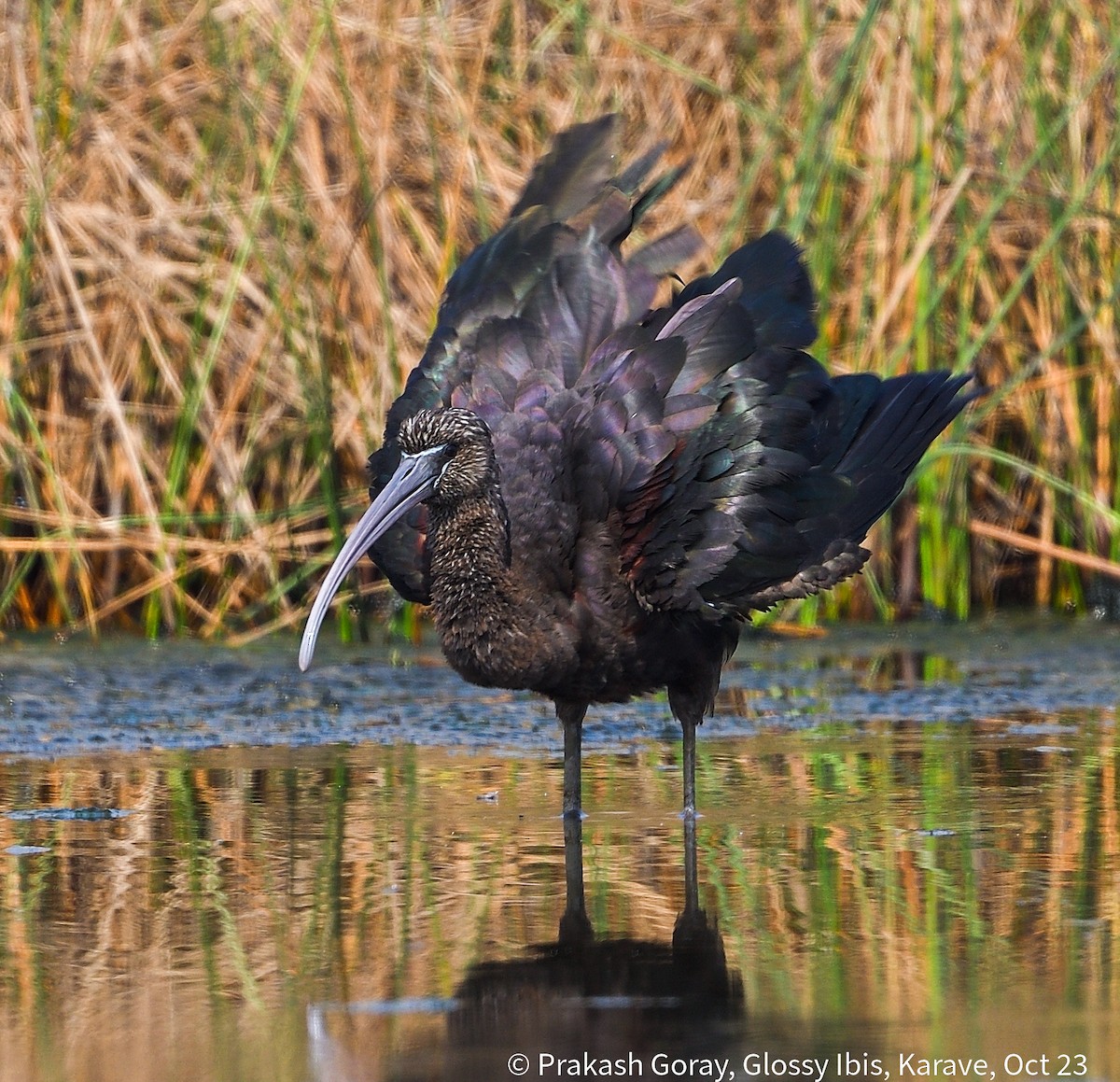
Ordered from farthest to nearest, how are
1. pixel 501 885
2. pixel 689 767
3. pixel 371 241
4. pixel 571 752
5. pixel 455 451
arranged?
1. pixel 371 241
2. pixel 571 752
3. pixel 689 767
4. pixel 455 451
5. pixel 501 885

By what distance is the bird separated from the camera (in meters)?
4.78

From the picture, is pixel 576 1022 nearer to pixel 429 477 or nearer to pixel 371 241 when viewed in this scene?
pixel 429 477

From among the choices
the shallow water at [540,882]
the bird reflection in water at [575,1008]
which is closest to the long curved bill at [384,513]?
the shallow water at [540,882]

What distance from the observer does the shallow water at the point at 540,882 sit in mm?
3070

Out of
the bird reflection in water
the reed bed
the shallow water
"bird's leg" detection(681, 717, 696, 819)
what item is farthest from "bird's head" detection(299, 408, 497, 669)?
the reed bed

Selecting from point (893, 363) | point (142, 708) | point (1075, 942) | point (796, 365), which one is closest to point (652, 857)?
point (1075, 942)

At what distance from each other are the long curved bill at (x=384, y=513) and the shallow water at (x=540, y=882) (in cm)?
47

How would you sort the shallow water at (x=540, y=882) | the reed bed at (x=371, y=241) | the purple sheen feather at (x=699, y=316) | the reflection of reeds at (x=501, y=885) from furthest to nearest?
the reed bed at (x=371, y=241), the purple sheen feather at (x=699, y=316), the reflection of reeds at (x=501, y=885), the shallow water at (x=540, y=882)

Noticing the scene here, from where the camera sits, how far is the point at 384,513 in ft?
15.7

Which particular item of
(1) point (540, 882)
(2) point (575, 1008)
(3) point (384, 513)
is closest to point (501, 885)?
(1) point (540, 882)

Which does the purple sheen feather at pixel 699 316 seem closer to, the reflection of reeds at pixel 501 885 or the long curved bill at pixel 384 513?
the long curved bill at pixel 384 513

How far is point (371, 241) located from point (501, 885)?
397 centimetres

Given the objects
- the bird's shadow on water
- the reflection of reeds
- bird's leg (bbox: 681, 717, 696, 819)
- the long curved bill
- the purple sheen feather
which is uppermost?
the purple sheen feather

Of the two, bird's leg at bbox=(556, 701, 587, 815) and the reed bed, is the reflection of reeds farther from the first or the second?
the reed bed
